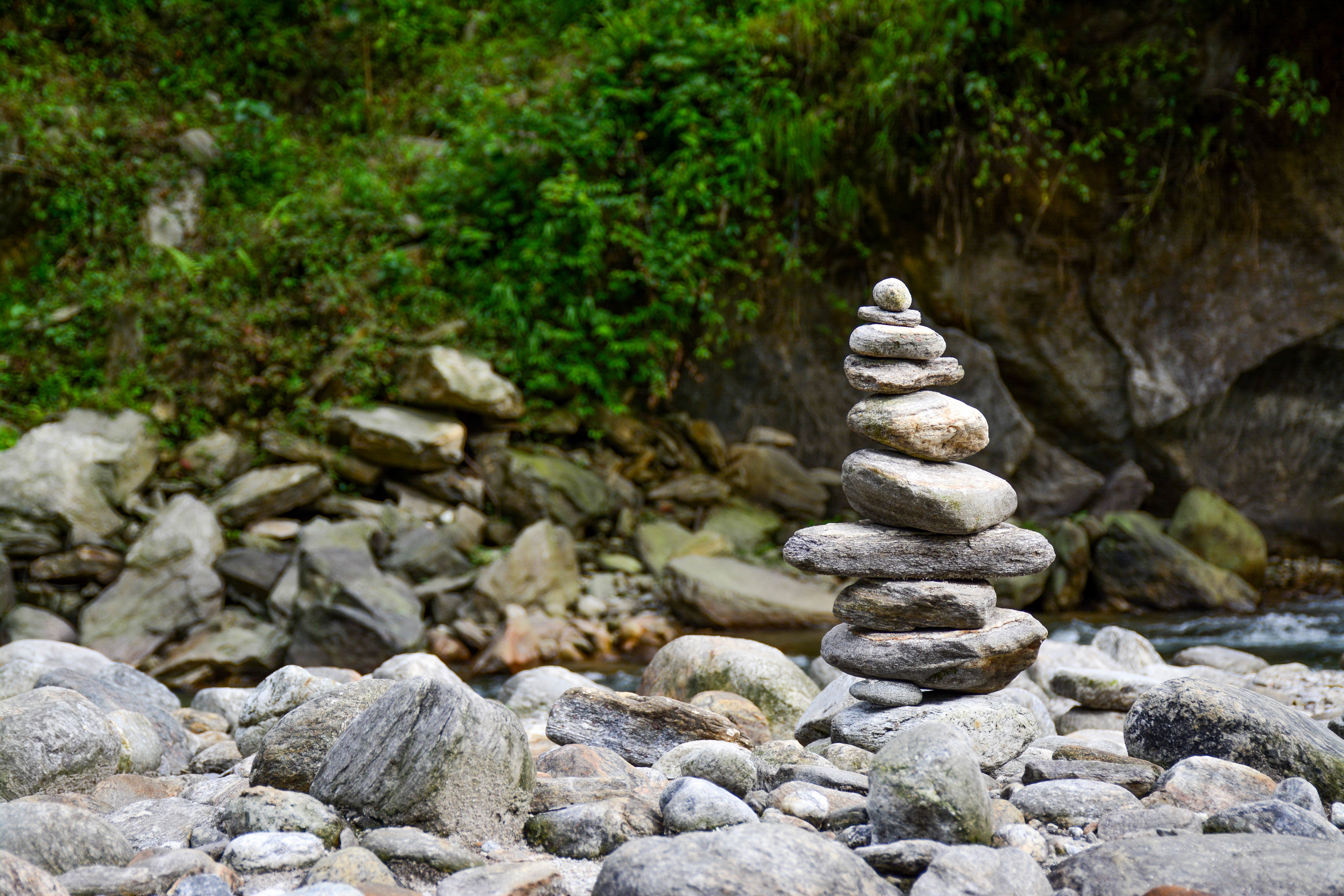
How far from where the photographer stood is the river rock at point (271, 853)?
2596 mm

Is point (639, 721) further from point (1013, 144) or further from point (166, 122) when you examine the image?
point (166, 122)

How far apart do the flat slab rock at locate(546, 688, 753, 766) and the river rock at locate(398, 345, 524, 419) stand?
5571mm

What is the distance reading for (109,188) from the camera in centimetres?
1022

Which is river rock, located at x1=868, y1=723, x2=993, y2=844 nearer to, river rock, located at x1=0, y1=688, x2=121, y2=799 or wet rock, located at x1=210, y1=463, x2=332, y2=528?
river rock, located at x1=0, y1=688, x2=121, y2=799

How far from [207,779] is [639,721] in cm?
188

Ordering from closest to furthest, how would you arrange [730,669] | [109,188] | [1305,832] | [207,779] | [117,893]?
[117,893] → [1305,832] → [207,779] → [730,669] → [109,188]

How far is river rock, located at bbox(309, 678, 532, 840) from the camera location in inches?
111

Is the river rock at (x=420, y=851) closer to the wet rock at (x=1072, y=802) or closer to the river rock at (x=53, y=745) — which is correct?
the river rock at (x=53, y=745)

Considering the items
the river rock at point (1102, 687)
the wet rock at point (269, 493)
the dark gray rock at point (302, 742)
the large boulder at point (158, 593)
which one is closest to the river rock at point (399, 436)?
the wet rock at point (269, 493)

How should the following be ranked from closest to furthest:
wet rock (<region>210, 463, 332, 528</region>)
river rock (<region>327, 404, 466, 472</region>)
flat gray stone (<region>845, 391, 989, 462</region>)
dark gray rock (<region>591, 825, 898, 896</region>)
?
dark gray rock (<region>591, 825, 898, 896</region>) < flat gray stone (<region>845, 391, 989, 462</region>) < wet rock (<region>210, 463, 332, 528</region>) < river rock (<region>327, 404, 466, 472</region>)

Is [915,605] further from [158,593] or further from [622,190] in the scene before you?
[622,190]

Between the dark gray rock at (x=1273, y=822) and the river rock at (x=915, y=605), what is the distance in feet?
3.82

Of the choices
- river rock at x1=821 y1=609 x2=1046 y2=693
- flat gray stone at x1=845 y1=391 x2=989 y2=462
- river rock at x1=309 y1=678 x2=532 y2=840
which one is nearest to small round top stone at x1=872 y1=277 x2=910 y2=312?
flat gray stone at x1=845 y1=391 x2=989 y2=462

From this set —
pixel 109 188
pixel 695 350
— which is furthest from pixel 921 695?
pixel 109 188
